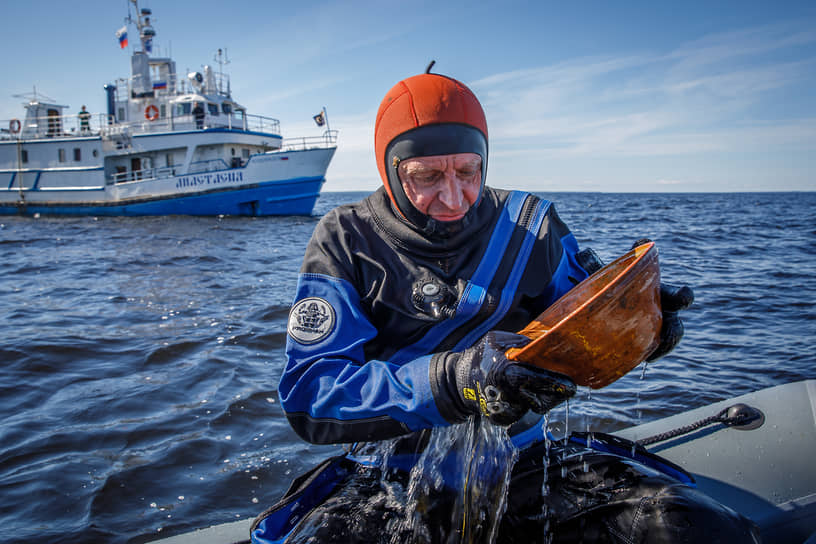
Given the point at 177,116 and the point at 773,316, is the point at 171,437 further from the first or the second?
the point at 177,116

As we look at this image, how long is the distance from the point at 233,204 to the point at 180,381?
2184 centimetres

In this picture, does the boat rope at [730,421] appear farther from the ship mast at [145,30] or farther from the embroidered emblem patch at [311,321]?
the ship mast at [145,30]

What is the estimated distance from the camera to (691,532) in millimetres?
1514

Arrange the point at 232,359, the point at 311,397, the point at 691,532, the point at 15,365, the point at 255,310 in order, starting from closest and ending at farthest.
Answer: the point at 691,532, the point at 311,397, the point at 15,365, the point at 232,359, the point at 255,310

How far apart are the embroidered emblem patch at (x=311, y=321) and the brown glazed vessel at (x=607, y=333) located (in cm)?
62

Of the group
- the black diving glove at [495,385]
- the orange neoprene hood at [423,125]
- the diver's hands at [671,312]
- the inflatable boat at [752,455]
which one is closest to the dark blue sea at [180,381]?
the inflatable boat at [752,455]

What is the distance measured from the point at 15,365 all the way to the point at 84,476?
272 centimetres

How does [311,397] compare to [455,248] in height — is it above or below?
below

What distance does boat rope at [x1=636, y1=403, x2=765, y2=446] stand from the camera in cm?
281

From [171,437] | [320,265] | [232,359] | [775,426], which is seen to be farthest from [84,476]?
[775,426]

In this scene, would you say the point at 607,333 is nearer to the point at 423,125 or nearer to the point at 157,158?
the point at 423,125

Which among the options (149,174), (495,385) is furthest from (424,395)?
(149,174)

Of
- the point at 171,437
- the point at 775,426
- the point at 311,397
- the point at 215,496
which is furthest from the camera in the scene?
the point at 171,437

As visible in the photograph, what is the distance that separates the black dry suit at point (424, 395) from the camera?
1625 mm
